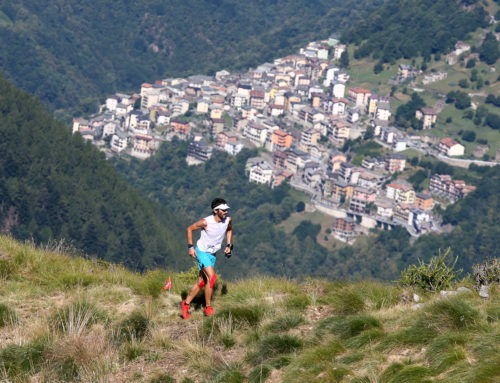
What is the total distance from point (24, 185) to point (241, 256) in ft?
121

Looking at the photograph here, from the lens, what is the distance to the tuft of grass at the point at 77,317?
902 cm

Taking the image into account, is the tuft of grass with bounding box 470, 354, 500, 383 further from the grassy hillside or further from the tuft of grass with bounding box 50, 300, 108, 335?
the tuft of grass with bounding box 50, 300, 108, 335

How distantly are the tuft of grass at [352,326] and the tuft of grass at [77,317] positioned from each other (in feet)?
9.68

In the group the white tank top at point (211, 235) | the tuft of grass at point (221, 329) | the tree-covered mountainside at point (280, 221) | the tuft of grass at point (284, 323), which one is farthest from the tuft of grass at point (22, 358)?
the tree-covered mountainside at point (280, 221)

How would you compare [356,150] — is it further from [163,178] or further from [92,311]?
[92,311]

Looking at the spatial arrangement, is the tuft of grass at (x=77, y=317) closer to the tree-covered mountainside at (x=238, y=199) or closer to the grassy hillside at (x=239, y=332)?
the grassy hillside at (x=239, y=332)

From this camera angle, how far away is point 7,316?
375 inches

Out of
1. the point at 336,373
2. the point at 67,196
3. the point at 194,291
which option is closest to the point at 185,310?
the point at 194,291

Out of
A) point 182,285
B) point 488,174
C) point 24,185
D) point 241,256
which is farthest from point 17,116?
point 182,285

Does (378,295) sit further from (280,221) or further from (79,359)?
(280,221)

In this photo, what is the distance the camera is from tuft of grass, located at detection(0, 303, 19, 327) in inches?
369

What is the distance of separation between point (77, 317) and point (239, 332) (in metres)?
2.14

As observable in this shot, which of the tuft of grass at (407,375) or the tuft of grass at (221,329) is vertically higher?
the tuft of grass at (407,375)

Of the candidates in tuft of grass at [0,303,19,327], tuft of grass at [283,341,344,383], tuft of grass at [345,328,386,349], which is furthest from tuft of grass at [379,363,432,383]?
tuft of grass at [0,303,19,327]
